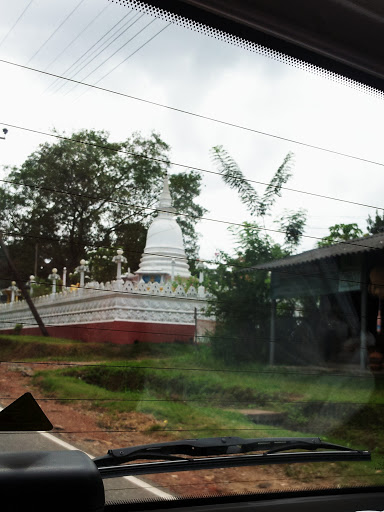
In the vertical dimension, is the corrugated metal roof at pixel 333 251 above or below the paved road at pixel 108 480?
above

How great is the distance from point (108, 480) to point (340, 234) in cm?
156

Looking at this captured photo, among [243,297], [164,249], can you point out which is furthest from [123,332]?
[243,297]

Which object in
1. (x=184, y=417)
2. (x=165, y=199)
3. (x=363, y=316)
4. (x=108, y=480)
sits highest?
(x=165, y=199)

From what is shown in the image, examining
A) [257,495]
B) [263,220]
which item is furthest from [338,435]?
[263,220]

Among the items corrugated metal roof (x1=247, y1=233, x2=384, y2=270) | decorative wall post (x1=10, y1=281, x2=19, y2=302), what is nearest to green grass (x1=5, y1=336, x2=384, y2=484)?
decorative wall post (x1=10, y1=281, x2=19, y2=302)

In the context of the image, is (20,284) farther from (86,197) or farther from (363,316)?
(363,316)

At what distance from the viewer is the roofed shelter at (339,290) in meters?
2.49

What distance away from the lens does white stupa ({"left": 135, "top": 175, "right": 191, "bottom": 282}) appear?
6.74ft

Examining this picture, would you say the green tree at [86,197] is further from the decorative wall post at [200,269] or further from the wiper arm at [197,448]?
the wiper arm at [197,448]

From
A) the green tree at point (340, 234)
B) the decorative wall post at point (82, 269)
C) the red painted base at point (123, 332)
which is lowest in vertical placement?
the red painted base at point (123, 332)

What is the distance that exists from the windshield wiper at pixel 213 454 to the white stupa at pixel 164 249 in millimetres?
620

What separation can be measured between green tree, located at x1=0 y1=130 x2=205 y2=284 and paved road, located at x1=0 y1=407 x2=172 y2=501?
492mm

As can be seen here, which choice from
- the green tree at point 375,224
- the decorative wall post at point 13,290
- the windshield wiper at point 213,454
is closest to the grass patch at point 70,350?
the decorative wall post at point 13,290

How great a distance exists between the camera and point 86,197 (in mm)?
1944
